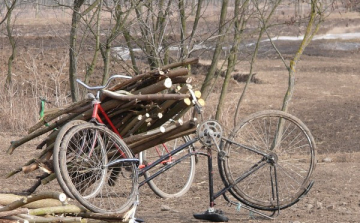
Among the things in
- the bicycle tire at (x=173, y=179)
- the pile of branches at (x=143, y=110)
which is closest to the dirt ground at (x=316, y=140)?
the bicycle tire at (x=173, y=179)

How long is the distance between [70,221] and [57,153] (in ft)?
2.86

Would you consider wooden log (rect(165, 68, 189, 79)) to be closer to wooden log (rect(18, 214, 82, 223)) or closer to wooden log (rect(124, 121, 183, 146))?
wooden log (rect(124, 121, 183, 146))

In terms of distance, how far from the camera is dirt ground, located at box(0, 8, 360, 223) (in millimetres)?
6621

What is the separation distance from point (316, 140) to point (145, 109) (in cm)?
733

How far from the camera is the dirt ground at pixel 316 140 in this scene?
6621 mm

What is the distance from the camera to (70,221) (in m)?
4.82

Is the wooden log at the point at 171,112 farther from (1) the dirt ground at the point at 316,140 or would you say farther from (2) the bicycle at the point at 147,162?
(1) the dirt ground at the point at 316,140

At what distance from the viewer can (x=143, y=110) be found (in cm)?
644

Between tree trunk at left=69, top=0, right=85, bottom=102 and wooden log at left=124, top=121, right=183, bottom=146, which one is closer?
wooden log at left=124, top=121, right=183, bottom=146

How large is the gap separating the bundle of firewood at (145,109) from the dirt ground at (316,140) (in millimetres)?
725

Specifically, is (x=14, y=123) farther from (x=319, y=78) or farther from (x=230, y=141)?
(x=319, y=78)

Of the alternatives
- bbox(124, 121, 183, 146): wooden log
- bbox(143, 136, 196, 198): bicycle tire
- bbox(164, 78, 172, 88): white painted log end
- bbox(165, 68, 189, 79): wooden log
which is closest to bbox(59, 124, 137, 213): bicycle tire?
bbox(124, 121, 183, 146): wooden log

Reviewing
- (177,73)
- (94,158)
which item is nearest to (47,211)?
(94,158)

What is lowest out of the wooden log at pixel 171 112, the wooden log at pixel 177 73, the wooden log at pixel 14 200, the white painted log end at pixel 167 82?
the wooden log at pixel 14 200
